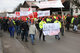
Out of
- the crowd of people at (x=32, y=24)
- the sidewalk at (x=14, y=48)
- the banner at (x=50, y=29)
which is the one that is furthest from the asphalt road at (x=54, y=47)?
the banner at (x=50, y=29)

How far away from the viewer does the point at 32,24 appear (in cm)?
964

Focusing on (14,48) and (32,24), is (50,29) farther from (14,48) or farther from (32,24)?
(14,48)

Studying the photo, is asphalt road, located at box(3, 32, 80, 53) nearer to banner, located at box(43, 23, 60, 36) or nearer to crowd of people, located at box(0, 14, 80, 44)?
crowd of people, located at box(0, 14, 80, 44)

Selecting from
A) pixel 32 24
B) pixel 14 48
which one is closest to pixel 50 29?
pixel 32 24

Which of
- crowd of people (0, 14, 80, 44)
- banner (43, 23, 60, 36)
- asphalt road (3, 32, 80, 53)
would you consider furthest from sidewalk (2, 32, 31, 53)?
banner (43, 23, 60, 36)

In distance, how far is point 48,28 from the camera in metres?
10.8

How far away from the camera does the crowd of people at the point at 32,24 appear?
9756 mm

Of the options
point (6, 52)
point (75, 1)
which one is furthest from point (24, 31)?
point (75, 1)

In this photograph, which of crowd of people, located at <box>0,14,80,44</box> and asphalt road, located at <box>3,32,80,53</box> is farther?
crowd of people, located at <box>0,14,80,44</box>

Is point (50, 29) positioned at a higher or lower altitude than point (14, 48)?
higher

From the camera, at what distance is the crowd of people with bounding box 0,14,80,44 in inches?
384

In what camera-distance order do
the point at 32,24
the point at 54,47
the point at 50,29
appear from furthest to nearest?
1. the point at 50,29
2. the point at 32,24
3. the point at 54,47

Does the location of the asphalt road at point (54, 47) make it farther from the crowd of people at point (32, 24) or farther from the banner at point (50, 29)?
the banner at point (50, 29)

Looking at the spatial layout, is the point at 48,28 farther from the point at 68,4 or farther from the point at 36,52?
the point at 68,4
